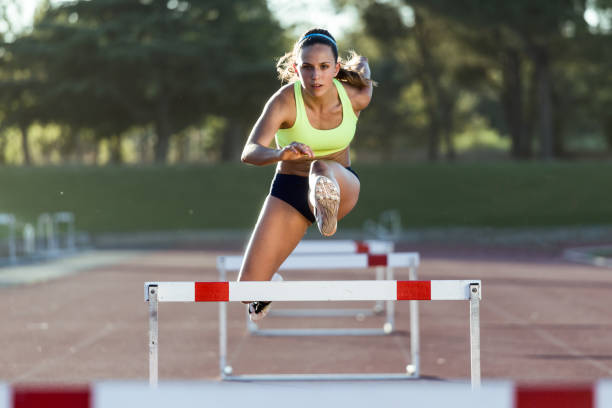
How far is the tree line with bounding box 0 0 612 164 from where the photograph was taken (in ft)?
119

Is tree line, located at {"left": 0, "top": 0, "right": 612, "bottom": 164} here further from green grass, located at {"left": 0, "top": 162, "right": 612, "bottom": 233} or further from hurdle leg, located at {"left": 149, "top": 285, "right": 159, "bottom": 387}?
hurdle leg, located at {"left": 149, "top": 285, "right": 159, "bottom": 387}

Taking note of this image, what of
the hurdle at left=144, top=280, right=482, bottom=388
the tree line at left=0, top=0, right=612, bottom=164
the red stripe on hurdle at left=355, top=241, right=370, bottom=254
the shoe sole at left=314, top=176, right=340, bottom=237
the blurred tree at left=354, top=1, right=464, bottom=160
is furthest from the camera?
the blurred tree at left=354, top=1, right=464, bottom=160

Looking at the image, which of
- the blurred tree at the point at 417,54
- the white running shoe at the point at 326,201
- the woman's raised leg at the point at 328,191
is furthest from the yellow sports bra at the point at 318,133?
the blurred tree at the point at 417,54

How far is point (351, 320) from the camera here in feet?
35.5

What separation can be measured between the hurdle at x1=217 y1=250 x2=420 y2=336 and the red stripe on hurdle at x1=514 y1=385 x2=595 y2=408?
16.7ft

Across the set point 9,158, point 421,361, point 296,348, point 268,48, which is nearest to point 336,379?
point 421,361

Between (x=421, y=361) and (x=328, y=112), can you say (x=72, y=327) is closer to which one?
(x=421, y=361)

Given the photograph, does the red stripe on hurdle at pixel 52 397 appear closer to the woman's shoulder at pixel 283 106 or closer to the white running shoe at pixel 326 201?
the white running shoe at pixel 326 201

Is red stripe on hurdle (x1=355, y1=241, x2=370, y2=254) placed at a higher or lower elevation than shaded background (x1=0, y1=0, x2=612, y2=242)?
lower

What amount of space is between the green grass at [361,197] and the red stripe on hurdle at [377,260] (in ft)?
77.7

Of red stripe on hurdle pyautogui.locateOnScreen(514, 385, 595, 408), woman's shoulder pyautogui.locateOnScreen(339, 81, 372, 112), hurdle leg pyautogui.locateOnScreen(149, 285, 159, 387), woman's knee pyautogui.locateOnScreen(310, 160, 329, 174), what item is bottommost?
hurdle leg pyautogui.locateOnScreen(149, 285, 159, 387)

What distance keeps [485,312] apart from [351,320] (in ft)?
5.93

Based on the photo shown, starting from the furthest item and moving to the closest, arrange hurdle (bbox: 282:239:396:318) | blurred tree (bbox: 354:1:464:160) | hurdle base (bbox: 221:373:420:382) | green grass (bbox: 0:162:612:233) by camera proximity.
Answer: blurred tree (bbox: 354:1:464:160)
green grass (bbox: 0:162:612:233)
hurdle (bbox: 282:239:396:318)
hurdle base (bbox: 221:373:420:382)

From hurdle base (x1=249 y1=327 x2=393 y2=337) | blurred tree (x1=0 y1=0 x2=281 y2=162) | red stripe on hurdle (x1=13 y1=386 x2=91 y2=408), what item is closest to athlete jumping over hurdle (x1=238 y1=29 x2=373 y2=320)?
red stripe on hurdle (x1=13 y1=386 x2=91 y2=408)
